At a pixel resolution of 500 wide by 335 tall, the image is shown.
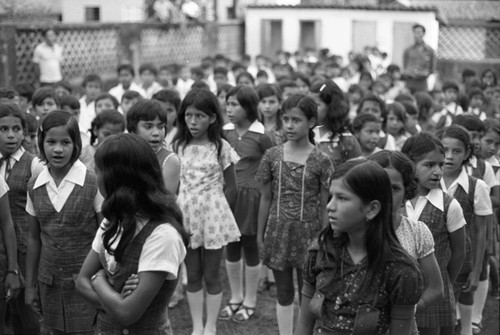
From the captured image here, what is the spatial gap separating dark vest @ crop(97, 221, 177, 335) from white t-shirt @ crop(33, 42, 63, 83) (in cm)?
1108

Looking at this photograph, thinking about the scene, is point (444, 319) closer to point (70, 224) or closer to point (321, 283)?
point (321, 283)

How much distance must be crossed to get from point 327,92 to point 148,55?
1244 cm

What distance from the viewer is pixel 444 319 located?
404cm

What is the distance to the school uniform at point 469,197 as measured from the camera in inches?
184

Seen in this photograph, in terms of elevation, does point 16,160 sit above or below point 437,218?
above

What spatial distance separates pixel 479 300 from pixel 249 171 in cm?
195

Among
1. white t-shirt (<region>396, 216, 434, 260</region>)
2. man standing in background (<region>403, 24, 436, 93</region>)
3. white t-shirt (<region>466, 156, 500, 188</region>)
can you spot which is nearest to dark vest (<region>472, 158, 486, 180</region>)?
white t-shirt (<region>466, 156, 500, 188</region>)

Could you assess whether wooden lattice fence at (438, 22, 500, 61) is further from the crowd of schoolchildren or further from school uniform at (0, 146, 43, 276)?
school uniform at (0, 146, 43, 276)

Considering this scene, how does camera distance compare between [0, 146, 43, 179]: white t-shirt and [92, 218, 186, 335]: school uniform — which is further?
[0, 146, 43, 179]: white t-shirt

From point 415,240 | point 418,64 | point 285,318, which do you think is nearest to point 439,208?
point 415,240

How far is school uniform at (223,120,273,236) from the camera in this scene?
19.5 ft

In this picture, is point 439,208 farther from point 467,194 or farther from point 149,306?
point 149,306

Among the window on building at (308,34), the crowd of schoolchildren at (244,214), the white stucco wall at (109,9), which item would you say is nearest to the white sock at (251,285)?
the crowd of schoolchildren at (244,214)

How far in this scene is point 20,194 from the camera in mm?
4602
